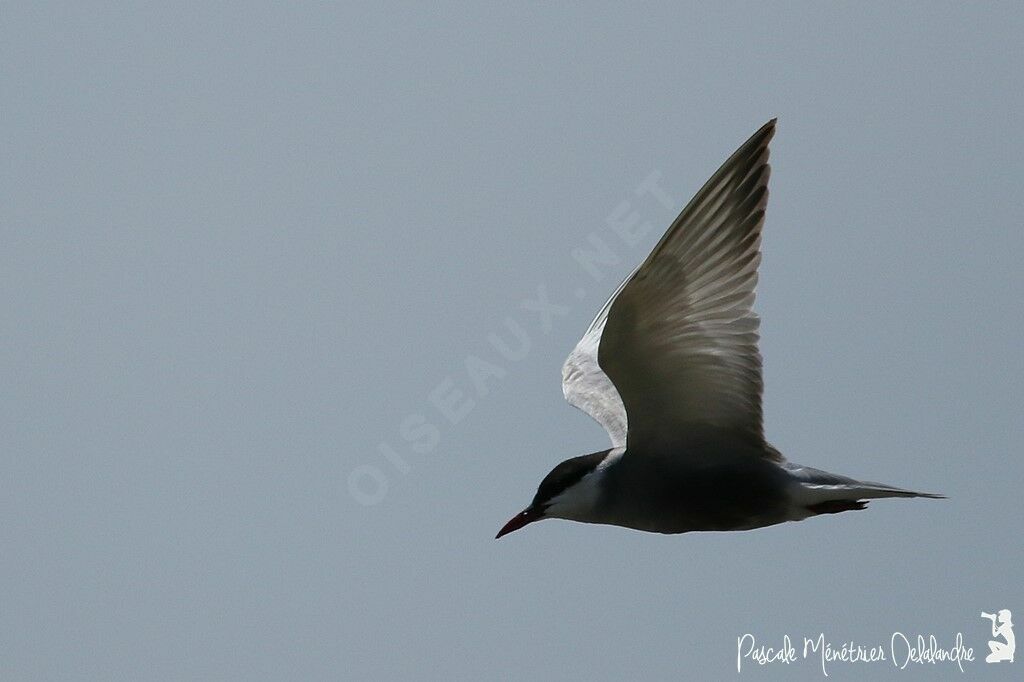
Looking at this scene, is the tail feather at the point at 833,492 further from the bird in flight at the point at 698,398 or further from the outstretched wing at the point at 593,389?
the outstretched wing at the point at 593,389

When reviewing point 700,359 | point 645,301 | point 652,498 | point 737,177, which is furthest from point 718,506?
point 737,177

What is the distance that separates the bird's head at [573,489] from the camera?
7383 mm

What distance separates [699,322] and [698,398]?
0.44m

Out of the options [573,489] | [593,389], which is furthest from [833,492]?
[593,389]

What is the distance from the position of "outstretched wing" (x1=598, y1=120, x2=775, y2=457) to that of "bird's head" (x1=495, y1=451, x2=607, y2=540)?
0.31 m

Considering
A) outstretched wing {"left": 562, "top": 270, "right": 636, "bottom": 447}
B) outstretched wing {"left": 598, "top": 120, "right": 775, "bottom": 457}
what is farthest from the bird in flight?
outstretched wing {"left": 562, "top": 270, "right": 636, "bottom": 447}

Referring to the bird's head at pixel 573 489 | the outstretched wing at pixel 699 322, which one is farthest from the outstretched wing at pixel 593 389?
the outstretched wing at pixel 699 322

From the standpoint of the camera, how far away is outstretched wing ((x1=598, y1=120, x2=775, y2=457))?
21.7 feet

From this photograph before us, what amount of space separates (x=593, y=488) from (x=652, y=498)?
0.34m

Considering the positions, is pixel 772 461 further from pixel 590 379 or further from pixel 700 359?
pixel 590 379

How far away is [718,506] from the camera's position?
23.8 feet

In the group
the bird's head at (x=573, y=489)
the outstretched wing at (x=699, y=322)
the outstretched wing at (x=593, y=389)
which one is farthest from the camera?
the outstretched wing at (x=593, y=389)

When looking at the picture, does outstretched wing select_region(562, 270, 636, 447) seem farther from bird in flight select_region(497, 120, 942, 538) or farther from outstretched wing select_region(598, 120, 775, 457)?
outstretched wing select_region(598, 120, 775, 457)

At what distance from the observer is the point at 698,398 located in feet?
23.1
